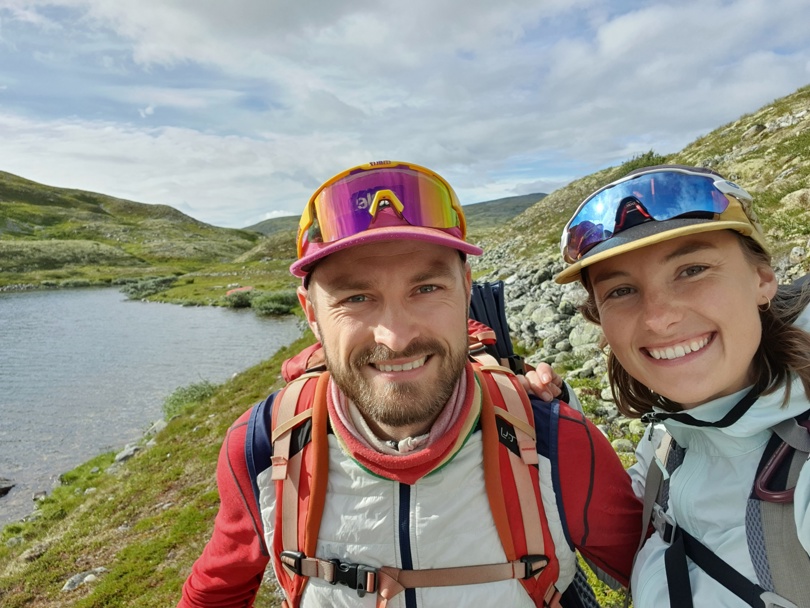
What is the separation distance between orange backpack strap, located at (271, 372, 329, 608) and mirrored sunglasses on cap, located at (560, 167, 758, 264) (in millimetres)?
1713

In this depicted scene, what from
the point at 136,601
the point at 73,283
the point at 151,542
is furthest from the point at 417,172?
the point at 73,283

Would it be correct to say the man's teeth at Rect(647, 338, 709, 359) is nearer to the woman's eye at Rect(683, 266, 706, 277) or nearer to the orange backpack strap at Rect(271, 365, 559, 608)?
the woman's eye at Rect(683, 266, 706, 277)

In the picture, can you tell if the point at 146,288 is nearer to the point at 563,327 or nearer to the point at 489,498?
the point at 563,327

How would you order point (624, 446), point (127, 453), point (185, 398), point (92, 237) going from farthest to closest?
point (92, 237) → point (185, 398) → point (127, 453) → point (624, 446)

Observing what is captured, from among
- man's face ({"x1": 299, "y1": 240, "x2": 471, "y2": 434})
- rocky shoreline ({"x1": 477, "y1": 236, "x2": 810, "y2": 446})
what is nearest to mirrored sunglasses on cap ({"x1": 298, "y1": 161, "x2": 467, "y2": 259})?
man's face ({"x1": 299, "y1": 240, "x2": 471, "y2": 434})

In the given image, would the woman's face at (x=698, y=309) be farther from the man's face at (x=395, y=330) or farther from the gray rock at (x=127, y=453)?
the gray rock at (x=127, y=453)

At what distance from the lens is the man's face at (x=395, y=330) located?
235 cm

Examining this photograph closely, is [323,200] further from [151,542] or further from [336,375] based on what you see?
[151,542]

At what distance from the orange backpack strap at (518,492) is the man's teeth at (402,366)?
1.46 ft

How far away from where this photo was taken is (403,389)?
2.35 m

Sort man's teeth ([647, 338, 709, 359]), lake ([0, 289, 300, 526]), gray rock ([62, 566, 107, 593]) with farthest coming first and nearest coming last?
lake ([0, 289, 300, 526]), gray rock ([62, 566, 107, 593]), man's teeth ([647, 338, 709, 359])

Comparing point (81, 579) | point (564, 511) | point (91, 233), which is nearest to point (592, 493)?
point (564, 511)

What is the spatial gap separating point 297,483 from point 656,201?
7.51 feet

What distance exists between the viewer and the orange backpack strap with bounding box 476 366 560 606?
2227 millimetres
